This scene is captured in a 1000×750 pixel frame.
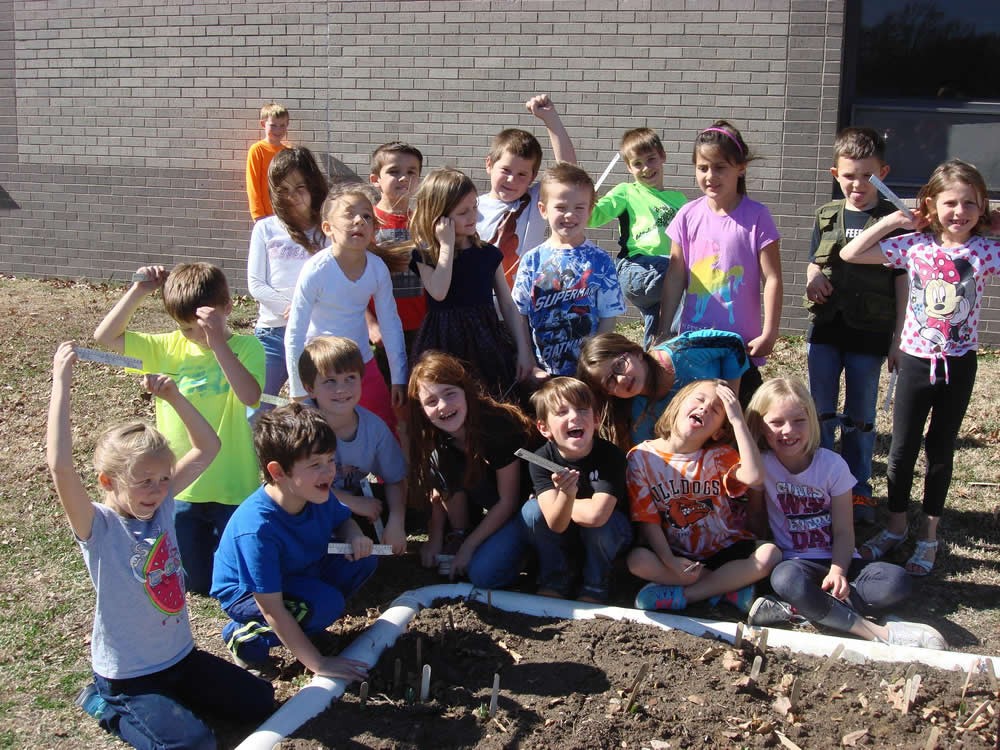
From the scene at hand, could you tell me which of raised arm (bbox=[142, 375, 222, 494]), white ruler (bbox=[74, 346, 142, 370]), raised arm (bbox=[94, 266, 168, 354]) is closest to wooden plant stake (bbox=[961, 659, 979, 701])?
raised arm (bbox=[142, 375, 222, 494])

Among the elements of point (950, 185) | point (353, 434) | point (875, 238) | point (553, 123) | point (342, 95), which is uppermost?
point (342, 95)

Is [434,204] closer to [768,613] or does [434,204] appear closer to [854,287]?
[854,287]

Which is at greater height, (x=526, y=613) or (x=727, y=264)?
(x=727, y=264)

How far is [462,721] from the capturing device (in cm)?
316

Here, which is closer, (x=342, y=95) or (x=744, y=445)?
(x=744, y=445)

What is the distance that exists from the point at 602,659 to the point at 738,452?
3.58ft

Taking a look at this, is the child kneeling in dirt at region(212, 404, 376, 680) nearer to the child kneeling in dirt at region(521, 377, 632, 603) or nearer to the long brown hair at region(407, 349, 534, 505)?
the long brown hair at region(407, 349, 534, 505)

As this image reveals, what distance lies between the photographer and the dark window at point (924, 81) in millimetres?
8320

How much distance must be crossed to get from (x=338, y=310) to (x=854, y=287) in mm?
2447

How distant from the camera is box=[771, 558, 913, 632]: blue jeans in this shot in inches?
147

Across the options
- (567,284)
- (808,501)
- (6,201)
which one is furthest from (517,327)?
(6,201)

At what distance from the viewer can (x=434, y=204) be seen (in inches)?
177

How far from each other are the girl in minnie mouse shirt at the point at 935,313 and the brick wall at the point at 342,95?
4335mm

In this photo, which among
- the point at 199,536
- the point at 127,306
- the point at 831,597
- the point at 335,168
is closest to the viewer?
the point at 831,597
